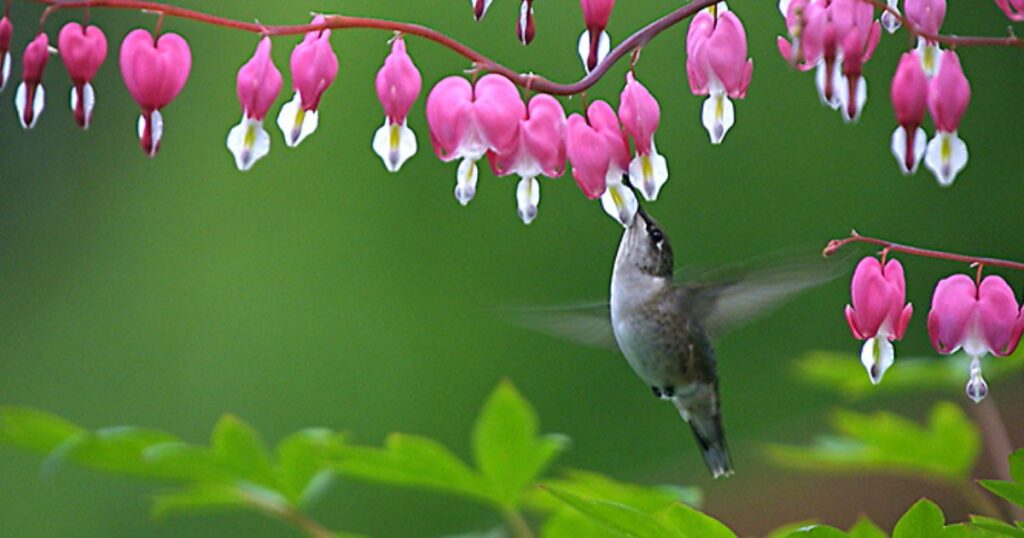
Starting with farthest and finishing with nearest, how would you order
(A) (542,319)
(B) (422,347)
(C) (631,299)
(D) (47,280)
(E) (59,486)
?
(D) (47,280) < (E) (59,486) < (B) (422,347) < (A) (542,319) < (C) (631,299)

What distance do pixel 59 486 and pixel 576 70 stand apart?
8.50 feet

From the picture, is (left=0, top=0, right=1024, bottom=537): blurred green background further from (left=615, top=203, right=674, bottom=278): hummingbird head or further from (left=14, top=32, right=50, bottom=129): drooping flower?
(left=14, top=32, right=50, bottom=129): drooping flower

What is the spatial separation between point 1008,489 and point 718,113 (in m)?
0.34

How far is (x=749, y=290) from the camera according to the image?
1.42 m

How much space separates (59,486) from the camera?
197 inches

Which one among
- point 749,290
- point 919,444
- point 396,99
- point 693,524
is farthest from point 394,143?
point 919,444

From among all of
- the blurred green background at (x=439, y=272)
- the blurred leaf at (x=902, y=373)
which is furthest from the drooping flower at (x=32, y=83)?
the blurred green background at (x=439, y=272)

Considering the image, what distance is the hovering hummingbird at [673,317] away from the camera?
1.42m

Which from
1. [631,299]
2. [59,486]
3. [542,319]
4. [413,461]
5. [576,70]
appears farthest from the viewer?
[59,486]

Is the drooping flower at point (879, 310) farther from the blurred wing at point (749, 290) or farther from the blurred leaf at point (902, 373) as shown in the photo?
the blurred leaf at point (902, 373)

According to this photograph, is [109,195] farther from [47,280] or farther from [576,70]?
[576,70]

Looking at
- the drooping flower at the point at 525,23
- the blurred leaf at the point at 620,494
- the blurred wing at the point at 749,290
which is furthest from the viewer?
the blurred wing at the point at 749,290

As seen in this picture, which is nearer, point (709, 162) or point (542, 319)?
point (542, 319)

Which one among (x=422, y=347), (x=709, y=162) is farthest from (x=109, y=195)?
(x=709, y=162)
